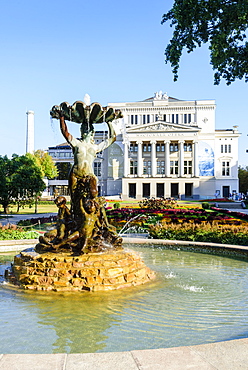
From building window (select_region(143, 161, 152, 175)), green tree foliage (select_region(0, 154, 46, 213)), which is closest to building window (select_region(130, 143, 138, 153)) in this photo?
building window (select_region(143, 161, 152, 175))

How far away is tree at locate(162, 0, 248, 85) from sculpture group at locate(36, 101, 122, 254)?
17.7 feet

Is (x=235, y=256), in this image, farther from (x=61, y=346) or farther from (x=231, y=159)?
(x=231, y=159)

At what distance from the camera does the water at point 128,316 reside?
414 centimetres

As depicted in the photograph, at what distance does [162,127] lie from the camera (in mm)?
67875

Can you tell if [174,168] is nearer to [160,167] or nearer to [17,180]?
[160,167]

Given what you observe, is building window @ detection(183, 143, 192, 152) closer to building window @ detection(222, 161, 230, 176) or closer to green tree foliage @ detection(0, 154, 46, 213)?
building window @ detection(222, 161, 230, 176)

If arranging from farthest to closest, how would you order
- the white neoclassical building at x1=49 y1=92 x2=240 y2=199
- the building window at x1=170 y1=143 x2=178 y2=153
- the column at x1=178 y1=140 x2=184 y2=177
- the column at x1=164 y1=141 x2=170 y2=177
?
1. the building window at x1=170 y1=143 x2=178 y2=153
2. the column at x1=164 y1=141 x2=170 y2=177
3. the white neoclassical building at x1=49 y1=92 x2=240 y2=199
4. the column at x1=178 y1=140 x2=184 y2=177

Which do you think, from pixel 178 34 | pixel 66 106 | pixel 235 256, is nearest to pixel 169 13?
pixel 178 34

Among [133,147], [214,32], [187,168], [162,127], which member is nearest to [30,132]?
[133,147]

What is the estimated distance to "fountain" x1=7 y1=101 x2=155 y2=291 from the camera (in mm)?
Answer: 6684

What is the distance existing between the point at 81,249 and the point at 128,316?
246 cm

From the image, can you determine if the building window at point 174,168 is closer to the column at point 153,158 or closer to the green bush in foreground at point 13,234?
the column at point 153,158

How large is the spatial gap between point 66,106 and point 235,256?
6.91m

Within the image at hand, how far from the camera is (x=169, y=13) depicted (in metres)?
13.4
